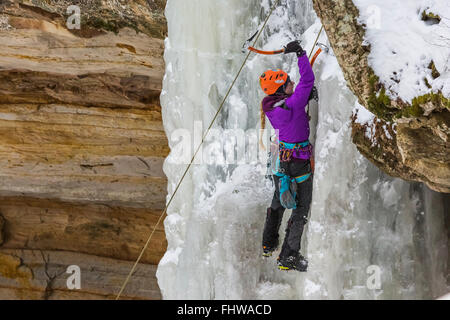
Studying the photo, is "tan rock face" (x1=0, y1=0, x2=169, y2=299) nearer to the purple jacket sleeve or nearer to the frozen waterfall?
the frozen waterfall

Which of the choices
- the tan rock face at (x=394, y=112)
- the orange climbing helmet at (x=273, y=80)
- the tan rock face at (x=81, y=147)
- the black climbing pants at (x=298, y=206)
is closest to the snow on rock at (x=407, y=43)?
the tan rock face at (x=394, y=112)

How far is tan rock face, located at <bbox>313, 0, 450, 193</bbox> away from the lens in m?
3.14

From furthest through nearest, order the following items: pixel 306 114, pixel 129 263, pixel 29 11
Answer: pixel 129 263
pixel 29 11
pixel 306 114

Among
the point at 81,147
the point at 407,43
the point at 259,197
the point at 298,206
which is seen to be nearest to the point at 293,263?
the point at 298,206

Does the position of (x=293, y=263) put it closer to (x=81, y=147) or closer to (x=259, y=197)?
(x=259, y=197)

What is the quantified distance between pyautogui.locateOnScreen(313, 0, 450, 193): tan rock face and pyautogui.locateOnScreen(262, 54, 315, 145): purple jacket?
333mm

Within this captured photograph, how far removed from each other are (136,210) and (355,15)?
6623mm

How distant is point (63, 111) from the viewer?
26.9 ft

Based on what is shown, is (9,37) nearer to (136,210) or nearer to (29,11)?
(29,11)

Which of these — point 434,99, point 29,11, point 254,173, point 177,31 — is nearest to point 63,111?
point 29,11

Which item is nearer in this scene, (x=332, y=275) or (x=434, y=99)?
(x=434, y=99)

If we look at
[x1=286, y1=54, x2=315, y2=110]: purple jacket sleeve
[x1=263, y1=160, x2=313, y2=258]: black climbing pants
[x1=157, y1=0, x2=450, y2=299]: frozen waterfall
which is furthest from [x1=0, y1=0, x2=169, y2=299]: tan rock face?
[x1=263, y1=160, x2=313, y2=258]: black climbing pants

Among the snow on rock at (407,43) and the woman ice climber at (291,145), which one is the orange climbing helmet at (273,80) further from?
the snow on rock at (407,43)
